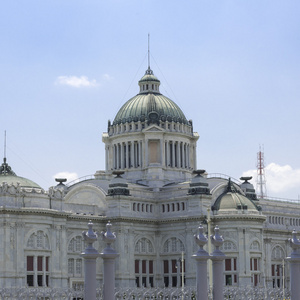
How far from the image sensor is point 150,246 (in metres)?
130

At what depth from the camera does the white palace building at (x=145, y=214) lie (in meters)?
114

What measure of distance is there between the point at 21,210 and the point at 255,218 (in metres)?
34.9

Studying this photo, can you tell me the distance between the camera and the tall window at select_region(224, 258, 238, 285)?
12500cm

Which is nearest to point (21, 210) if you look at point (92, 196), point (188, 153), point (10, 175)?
point (10, 175)

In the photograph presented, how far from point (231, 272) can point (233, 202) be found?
10175mm

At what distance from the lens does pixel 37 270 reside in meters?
114

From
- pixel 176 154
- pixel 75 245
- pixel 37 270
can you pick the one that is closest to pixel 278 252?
pixel 176 154

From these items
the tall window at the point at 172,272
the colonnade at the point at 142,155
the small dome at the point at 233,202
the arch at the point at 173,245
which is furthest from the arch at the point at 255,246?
the colonnade at the point at 142,155

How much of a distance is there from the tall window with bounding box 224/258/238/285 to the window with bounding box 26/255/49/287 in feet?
87.2

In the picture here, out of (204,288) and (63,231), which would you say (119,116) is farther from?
(204,288)

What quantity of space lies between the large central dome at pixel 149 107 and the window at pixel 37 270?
3238 centimetres

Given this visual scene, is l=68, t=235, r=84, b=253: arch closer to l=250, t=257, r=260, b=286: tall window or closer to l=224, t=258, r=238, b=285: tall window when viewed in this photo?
l=224, t=258, r=238, b=285: tall window

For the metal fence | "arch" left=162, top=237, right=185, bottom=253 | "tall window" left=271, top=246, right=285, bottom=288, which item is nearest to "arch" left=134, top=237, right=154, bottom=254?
"arch" left=162, top=237, right=185, bottom=253

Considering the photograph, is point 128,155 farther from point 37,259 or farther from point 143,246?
point 37,259
